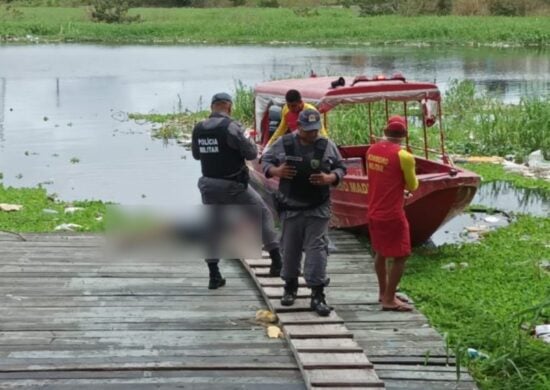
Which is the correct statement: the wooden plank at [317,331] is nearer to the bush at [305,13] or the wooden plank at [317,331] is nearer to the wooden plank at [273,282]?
the wooden plank at [273,282]

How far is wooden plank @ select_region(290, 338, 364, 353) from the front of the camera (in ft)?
20.7

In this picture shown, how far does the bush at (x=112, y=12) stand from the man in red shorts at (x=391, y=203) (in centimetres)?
5795

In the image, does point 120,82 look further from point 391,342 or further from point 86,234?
point 391,342

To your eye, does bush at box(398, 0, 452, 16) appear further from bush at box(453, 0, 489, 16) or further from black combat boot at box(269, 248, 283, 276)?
black combat boot at box(269, 248, 283, 276)

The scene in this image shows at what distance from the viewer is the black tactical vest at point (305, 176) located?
23.2ft

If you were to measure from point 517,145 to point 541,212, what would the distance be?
16.8ft

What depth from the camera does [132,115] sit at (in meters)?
26.0

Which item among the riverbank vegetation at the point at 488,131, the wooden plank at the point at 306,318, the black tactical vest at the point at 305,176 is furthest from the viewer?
the riverbank vegetation at the point at 488,131

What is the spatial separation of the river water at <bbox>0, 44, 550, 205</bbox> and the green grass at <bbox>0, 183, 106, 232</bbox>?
31.2 inches

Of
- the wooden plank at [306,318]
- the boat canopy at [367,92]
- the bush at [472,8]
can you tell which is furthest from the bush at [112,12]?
the wooden plank at [306,318]

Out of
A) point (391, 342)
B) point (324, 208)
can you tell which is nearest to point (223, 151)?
point (324, 208)

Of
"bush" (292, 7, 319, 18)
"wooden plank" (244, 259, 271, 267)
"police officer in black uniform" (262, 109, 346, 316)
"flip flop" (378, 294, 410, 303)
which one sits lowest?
"flip flop" (378, 294, 410, 303)

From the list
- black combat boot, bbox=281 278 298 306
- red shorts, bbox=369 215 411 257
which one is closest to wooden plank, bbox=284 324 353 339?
black combat boot, bbox=281 278 298 306

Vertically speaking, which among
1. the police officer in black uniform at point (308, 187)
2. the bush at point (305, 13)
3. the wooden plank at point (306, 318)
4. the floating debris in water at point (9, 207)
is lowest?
the floating debris in water at point (9, 207)
